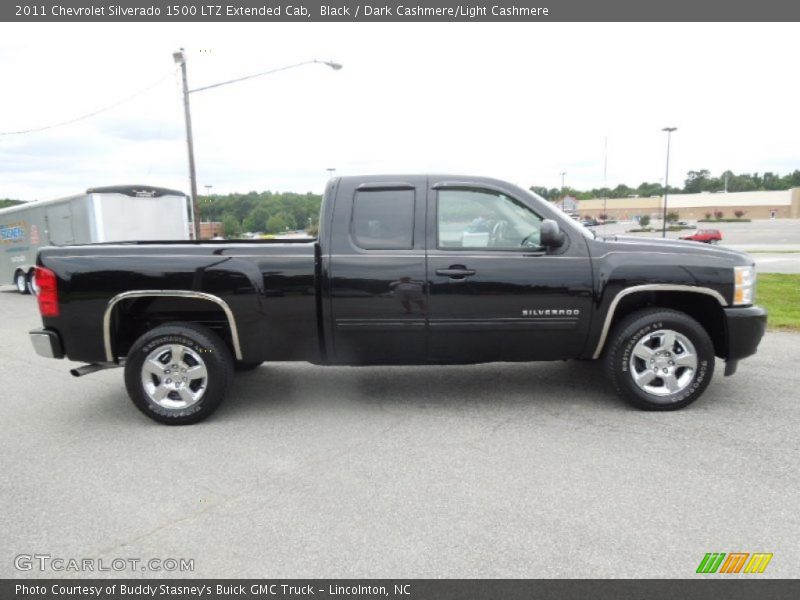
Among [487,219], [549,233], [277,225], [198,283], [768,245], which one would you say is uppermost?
[487,219]

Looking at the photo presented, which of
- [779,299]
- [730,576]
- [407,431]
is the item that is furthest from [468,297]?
[779,299]

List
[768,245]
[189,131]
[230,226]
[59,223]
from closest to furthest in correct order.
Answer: [59,223] < [189,131] < [230,226] < [768,245]

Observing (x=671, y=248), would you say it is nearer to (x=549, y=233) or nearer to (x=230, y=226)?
(x=549, y=233)

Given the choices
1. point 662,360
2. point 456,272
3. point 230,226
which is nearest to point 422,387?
point 456,272

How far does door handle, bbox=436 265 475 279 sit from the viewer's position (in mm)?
4492

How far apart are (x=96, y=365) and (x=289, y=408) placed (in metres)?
1.68

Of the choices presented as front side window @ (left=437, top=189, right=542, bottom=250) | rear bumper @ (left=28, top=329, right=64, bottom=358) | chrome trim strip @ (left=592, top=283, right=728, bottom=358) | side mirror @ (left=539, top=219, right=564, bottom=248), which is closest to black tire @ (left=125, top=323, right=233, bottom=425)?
rear bumper @ (left=28, top=329, right=64, bottom=358)

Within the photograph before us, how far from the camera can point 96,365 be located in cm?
481

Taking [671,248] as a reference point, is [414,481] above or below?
below

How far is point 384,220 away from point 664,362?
2.57 m

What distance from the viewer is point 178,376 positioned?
15.1 ft

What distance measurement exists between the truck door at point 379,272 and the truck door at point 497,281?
0.12 metres

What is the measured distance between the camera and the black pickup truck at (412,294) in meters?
4.50
